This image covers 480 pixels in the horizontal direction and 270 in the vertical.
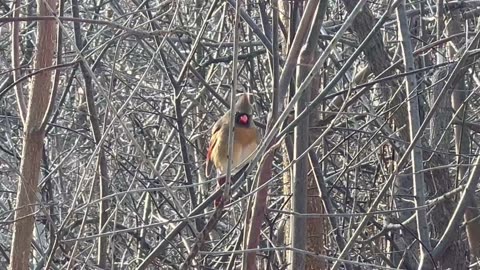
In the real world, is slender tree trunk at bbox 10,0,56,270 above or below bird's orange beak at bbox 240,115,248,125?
below

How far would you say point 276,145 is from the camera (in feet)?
6.70

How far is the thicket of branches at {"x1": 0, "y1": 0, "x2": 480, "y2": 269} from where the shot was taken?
233 centimetres

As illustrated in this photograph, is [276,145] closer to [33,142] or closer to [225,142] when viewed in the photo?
[33,142]

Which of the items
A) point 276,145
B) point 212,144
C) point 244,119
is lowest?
point 276,145

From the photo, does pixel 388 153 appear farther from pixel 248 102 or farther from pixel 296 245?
pixel 296 245

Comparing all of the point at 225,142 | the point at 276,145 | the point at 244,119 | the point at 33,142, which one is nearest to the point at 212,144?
the point at 225,142

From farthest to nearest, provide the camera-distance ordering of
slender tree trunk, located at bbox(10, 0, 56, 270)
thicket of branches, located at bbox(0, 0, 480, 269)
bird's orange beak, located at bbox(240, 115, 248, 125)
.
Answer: bird's orange beak, located at bbox(240, 115, 248, 125), slender tree trunk, located at bbox(10, 0, 56, 270), thicket of branches, located at bbox(0, 0, 480, 269)

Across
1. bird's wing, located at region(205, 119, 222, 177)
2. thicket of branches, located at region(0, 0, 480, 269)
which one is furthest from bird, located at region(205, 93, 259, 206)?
thicket of branches, located at region(0, 0, 480, 269)

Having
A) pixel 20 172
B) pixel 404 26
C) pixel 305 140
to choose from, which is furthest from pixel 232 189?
pixel 404 26

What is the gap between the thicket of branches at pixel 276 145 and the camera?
7.64 feet

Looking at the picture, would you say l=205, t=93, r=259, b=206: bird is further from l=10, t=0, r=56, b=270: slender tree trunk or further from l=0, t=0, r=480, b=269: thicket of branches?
l=10, t=0, r=56, b=270: slender tree trunk

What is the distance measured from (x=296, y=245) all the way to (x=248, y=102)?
6.26 feet

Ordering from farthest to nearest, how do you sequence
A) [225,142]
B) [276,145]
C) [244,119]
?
[225,142] → [244,119] → [276,145]

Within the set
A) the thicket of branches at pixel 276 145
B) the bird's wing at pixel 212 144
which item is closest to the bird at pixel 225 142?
the bird's wing at pixel 212 144
